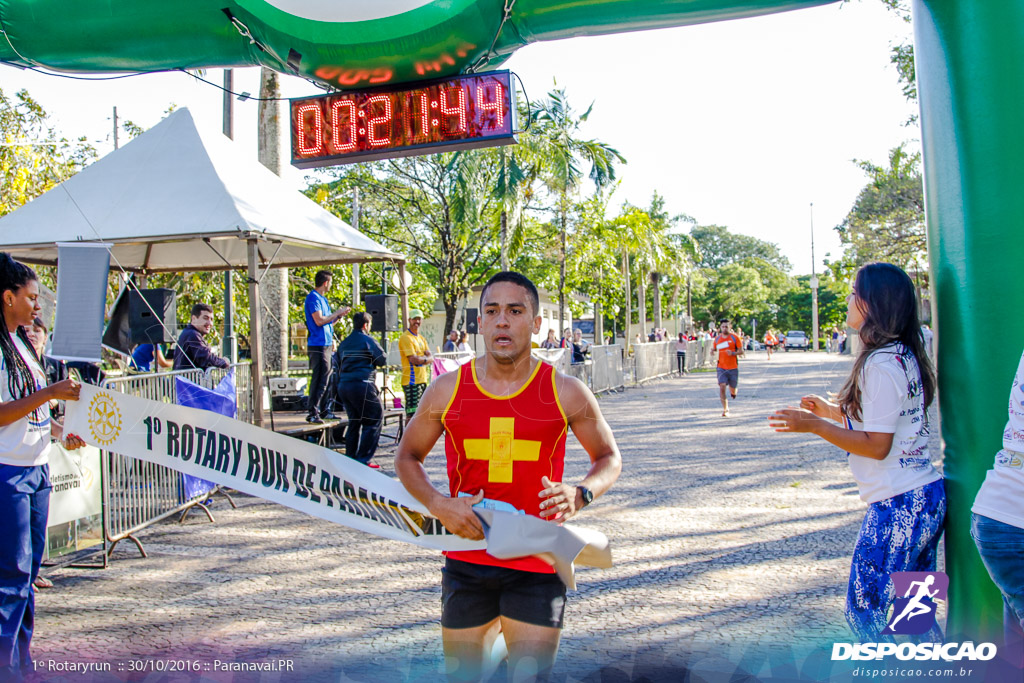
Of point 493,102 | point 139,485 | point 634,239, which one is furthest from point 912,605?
point 634,239

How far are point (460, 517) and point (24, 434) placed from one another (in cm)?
203

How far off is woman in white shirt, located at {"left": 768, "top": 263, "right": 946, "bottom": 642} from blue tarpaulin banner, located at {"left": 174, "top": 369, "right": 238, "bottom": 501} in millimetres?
5592

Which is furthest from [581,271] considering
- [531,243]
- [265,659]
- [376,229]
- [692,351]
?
[265,659]

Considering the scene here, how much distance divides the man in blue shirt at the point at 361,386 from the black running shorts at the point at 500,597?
269 inches

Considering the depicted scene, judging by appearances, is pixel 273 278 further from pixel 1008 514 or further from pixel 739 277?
pixel 739 277

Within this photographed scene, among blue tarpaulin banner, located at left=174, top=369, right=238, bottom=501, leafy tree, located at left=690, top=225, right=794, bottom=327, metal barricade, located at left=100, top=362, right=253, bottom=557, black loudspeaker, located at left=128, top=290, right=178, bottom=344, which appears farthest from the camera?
leafy tree, located at left=690, top=225, right=794, bottom=327

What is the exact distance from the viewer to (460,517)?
250 cm

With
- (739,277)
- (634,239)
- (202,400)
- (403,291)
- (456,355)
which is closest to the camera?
(202,400)

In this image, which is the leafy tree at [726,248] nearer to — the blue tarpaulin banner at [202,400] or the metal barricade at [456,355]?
the metal barricade at [456,355]

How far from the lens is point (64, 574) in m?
5.57

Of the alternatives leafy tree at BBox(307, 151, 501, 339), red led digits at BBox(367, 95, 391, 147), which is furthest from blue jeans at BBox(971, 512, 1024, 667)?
leafy tree at BBox(307, 151, 501, 339)

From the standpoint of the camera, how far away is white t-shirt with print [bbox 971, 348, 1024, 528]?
2189 mm

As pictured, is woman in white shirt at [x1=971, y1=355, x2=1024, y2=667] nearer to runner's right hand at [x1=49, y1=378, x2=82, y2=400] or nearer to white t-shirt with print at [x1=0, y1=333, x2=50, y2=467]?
runner's right hand at [x1=49, y1=378, x2=82, y2=400]

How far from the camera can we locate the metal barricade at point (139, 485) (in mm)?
5973
